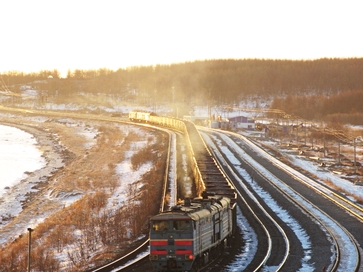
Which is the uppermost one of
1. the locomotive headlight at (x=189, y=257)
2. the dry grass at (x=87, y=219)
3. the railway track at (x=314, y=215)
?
the locomotive headlight at (x=189, y=257)

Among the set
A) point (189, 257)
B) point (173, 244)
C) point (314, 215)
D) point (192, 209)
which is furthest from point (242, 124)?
point (189, 257)

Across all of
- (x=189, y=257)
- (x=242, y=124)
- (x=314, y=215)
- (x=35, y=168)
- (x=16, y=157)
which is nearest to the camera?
(x=189, y=257)

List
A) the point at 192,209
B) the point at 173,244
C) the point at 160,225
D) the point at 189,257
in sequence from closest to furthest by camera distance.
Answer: the point at 189,257
the point at 173,244
the point at 160,225
the point at 192,209

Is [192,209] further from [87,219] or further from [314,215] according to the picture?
[87,219]

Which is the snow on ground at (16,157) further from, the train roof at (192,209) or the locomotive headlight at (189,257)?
the locomotive headlight at (189,257)

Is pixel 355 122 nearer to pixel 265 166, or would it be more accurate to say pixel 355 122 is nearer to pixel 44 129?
pixel 44 129

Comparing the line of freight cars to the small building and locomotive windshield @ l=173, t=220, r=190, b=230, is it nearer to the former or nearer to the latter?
locomotive windshield @ l=173, t=220, r=190, b=230

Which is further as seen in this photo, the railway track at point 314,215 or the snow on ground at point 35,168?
the snow on ground at point 35,168

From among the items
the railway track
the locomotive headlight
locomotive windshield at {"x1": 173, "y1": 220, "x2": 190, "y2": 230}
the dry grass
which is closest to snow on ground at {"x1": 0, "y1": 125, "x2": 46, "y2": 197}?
the dry grass

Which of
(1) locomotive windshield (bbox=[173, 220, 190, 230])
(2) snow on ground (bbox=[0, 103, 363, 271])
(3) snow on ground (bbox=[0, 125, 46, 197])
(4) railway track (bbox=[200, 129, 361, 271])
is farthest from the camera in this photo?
(3) snow on ground (bbox=[0, 125, 46, 197])

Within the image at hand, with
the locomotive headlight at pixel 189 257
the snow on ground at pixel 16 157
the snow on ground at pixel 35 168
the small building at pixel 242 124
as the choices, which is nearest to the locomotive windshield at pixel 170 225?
the locomotive headlight at pixel 189 257

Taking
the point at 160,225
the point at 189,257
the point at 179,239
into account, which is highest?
the point at 160,225

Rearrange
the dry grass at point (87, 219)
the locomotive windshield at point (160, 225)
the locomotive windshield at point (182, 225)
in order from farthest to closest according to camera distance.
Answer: the dry grass at point (87, 219) → the locomotive windshield at point (160, 225) → the locomotive windshield at point (182, 225)

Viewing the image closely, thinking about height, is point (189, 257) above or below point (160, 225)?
below
